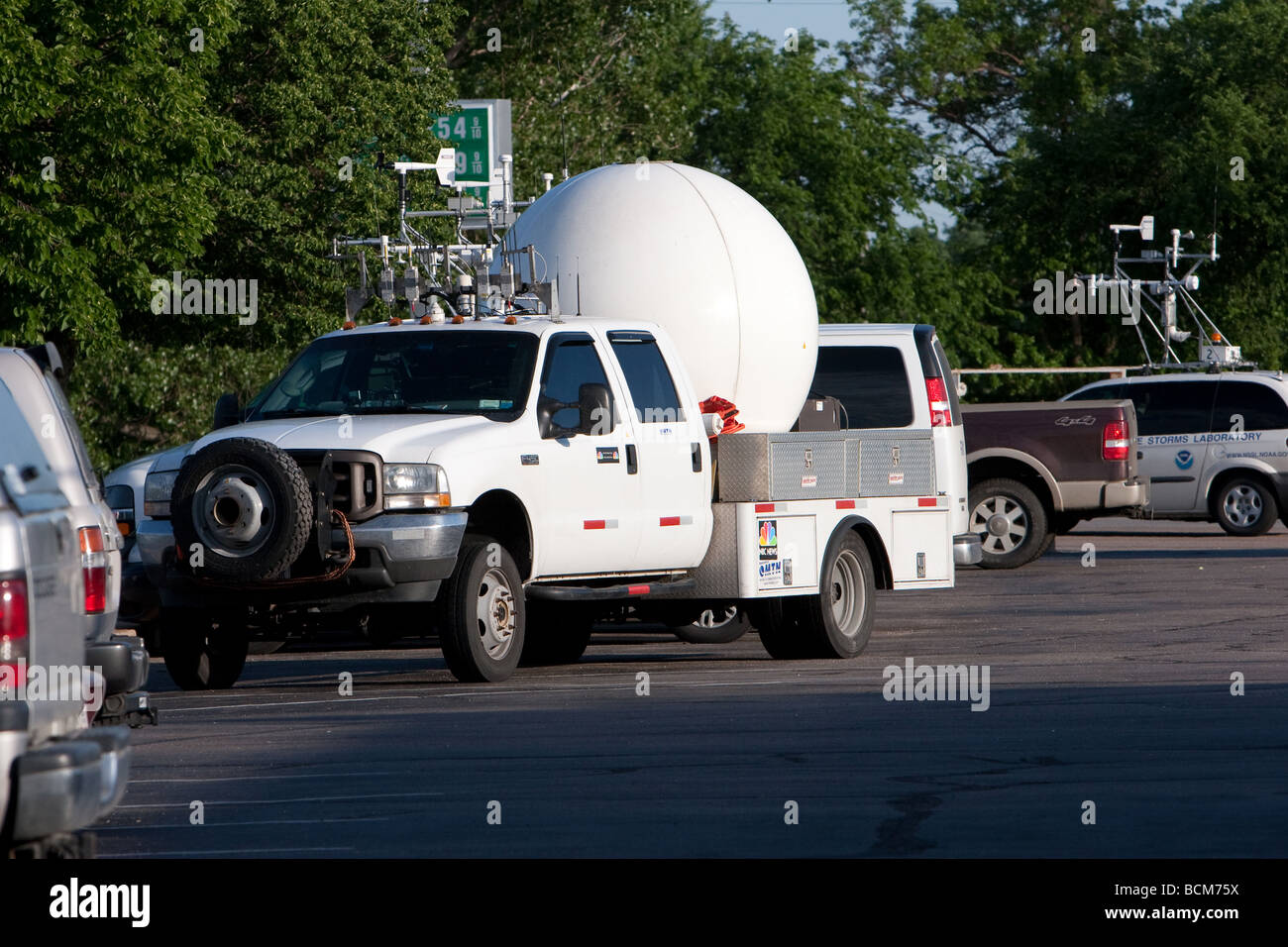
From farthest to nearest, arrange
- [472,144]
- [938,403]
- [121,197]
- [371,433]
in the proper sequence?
[472,144]
[121,197]
[938,403]
[371,433]

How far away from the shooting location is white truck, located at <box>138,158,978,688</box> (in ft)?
39.3

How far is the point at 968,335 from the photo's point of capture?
61.8m

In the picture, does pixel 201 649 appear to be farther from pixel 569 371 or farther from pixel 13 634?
pixel 13 634

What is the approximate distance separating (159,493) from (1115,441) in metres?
13.5

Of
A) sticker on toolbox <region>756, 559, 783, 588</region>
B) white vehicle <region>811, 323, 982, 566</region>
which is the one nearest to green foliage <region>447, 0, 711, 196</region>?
white vehicle <region>811, 323, 982, 566</region>

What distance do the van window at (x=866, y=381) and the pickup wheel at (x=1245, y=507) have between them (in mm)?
10283

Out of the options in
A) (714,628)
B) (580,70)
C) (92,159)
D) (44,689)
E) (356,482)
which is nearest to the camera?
(44,689)

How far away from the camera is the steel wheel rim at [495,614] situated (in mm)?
12484

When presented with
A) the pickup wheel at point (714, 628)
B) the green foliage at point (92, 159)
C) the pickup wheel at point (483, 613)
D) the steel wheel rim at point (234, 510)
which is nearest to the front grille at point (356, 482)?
the steel wheel rim at point (234, 510)

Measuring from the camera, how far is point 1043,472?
2388 centimetres

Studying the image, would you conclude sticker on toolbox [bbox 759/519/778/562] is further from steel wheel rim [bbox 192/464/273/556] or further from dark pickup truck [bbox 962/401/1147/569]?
dark pickup truck [bbox 962/401/1147/569]

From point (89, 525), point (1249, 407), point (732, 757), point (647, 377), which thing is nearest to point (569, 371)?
point (647, 377)
